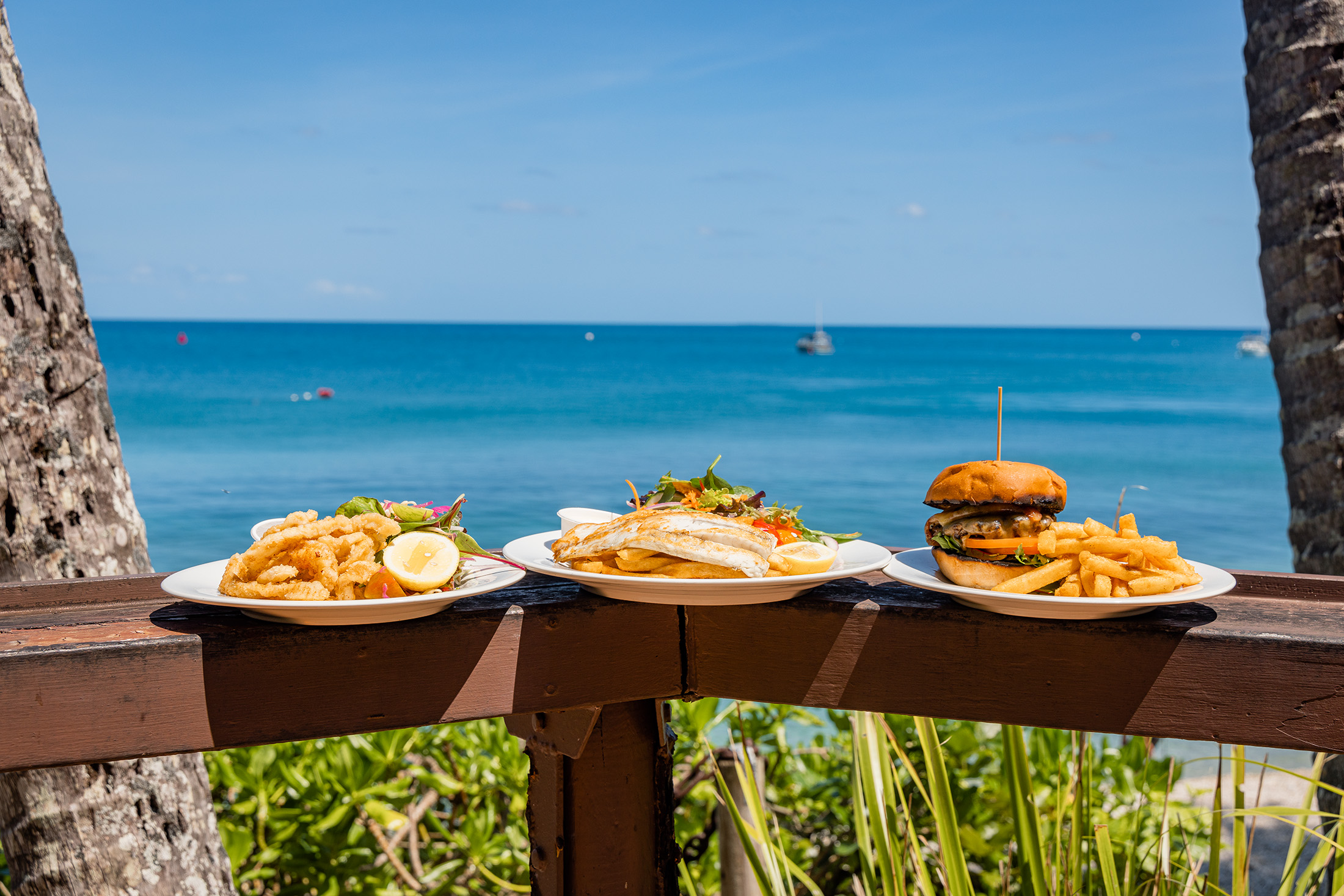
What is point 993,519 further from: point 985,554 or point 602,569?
point 602,569

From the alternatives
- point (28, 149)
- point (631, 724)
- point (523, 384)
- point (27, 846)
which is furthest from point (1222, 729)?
point (523, 384)

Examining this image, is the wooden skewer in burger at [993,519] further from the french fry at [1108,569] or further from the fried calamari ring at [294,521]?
the fried calamari ring at [294,521]

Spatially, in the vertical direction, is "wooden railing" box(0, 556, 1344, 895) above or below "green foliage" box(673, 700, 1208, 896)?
above

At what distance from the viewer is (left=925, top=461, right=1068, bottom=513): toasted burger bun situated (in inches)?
48.3

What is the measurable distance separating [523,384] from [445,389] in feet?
14.6

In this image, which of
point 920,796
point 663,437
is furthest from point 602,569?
point 663,437

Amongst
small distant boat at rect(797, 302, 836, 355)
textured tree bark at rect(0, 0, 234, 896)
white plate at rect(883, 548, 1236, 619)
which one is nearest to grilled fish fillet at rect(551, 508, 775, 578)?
white plate at rect(883, 548, 1236, 619)

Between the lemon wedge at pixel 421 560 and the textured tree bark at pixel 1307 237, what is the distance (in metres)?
A: 2.36

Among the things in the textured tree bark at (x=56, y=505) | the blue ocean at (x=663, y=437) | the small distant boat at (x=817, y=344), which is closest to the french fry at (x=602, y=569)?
the textured tree bark at (x=56, y=505)

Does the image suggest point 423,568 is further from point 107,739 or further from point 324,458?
point 324,458

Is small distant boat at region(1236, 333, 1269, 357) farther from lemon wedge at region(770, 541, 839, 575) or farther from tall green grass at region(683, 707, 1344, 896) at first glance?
lemon wedge at region(770, 541, 839, 575)

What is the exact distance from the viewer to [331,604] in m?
1.10

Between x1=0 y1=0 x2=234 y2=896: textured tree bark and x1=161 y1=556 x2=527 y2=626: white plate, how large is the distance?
1078 mm

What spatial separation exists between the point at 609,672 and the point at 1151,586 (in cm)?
69
